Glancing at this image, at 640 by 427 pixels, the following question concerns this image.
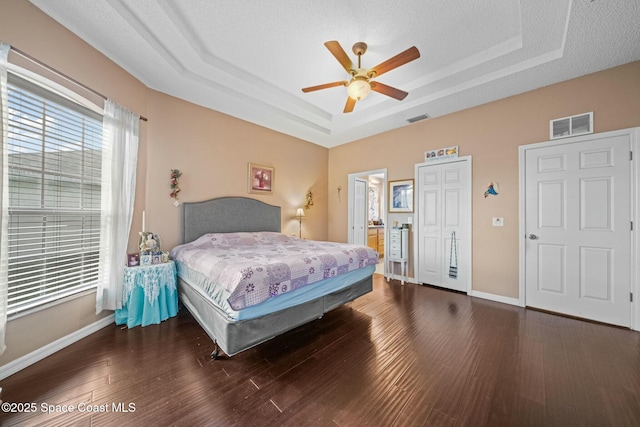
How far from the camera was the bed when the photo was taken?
70.7 inches

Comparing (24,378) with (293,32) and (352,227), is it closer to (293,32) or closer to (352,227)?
(293,32)

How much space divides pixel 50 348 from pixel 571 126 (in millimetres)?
5952

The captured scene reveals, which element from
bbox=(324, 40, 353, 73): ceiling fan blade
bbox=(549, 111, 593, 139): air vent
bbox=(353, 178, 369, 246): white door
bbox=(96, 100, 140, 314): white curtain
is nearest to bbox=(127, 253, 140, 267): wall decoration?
bbox=(96, 100, 140, 314): white curtain

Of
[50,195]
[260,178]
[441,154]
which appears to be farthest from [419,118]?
[50,195]

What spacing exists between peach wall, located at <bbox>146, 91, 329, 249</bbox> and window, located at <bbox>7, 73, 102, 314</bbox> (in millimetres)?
746

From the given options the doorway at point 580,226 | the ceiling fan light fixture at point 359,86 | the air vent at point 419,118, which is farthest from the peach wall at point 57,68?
the doorway at point 580,226

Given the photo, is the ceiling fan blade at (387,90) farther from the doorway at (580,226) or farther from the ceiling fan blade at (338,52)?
the doorway at (580,226)

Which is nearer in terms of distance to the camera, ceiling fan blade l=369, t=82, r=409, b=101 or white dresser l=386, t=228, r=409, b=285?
ceiling fan blade l=369, t=82, r=409, b=101

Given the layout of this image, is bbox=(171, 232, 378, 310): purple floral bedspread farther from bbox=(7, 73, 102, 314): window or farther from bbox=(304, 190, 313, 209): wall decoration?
bbox=(304, 190, 313, 209): wall decoration

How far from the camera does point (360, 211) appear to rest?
217 inches

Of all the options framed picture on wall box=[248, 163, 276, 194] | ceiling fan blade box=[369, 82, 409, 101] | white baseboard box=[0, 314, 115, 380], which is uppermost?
ceiling fan blade box=[369, 82, 409, 101]

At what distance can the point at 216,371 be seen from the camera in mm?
1795

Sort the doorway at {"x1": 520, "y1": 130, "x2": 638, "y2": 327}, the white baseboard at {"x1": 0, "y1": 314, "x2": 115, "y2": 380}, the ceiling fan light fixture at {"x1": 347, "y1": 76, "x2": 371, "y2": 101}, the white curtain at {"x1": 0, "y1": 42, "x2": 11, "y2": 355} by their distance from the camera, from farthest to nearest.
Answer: the doorway at {"x1": 520, "y1": 130, "x2": 638, "y2": 327} → the ceiling fan light fixture at {"x1": 347, "y1": 76, "x2": 371, "y2": 101} → the white baseboard at {"x1": 0, "y1": 314, "x2": 115, "y2": 380} → the white curtain at {"x1": 0, "y1": 42, "x2": 11, "y2": 355}

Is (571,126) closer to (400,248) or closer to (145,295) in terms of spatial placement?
(400,248)
